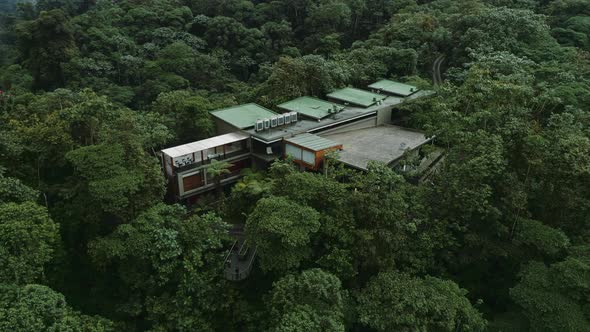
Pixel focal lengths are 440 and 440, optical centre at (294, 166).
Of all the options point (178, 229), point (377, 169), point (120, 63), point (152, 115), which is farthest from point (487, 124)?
point (120, 63)

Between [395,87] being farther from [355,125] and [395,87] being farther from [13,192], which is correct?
[13,192]

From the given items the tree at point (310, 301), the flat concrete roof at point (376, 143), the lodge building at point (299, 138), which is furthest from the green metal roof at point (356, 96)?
the tree at point (310, 301)

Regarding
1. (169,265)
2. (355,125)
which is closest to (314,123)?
(355,125)

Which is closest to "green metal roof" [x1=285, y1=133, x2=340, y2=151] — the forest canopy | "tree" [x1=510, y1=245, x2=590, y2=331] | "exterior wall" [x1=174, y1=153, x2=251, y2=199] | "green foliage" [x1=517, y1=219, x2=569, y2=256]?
the forest canopy

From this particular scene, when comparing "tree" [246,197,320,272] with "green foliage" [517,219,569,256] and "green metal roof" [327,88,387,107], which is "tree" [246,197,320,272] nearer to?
"green foliage" [517,219,569,256]

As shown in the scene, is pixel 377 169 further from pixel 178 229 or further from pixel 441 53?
pixel 441 53

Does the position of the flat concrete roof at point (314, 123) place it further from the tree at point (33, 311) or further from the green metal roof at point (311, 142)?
the tree at point (33, 311)

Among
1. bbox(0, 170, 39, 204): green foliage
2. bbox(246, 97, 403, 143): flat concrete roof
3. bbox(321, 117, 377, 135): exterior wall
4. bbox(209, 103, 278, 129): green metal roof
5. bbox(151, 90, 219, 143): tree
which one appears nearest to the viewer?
bbox(0, 170, 39, 204): green foliage
